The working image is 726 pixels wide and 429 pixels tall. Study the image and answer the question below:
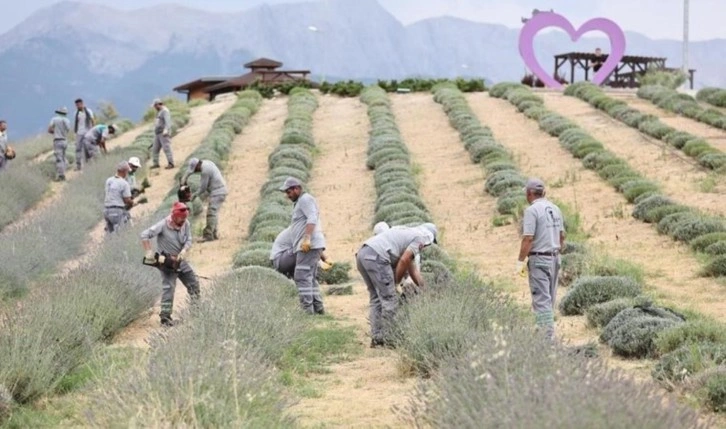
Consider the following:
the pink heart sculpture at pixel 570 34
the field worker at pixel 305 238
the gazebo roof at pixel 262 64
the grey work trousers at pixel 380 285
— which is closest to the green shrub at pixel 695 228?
the field worker at pixel 305 238

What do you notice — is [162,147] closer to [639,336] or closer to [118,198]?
[118,198]

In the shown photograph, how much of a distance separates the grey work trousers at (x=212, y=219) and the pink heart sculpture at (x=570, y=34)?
24.5 metres

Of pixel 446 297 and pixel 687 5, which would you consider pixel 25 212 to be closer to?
pixel 446 297

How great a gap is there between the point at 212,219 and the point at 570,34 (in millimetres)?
25568

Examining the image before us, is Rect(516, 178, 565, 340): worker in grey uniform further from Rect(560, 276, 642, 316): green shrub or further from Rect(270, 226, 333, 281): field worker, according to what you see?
Rect(270, 226, 333, 281): field worker

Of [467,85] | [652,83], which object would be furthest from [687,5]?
[467,85]

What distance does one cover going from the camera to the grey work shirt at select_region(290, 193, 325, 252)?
1257cm

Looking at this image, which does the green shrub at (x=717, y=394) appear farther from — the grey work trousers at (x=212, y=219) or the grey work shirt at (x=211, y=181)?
the grey work trousers at (x=212, y=219)

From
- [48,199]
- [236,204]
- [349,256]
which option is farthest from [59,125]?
[349,256]

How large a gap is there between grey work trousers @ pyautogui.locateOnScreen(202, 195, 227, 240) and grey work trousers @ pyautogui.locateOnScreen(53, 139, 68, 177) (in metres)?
7.84

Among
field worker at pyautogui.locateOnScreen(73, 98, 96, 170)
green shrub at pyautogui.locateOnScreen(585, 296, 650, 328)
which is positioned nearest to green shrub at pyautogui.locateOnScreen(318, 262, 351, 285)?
green shrub at pyautogui.locateOnScreen(585, 296, 650, 328)

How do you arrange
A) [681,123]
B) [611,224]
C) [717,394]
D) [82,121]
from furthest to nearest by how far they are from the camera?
[681,123], [82,121], [611,224], [717,394]

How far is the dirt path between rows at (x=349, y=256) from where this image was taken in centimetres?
884

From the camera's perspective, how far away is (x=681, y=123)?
105ft
